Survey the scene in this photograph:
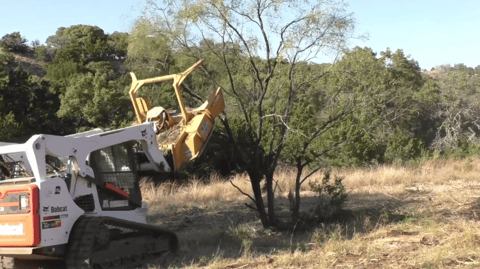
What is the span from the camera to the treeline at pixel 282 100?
12.4 m

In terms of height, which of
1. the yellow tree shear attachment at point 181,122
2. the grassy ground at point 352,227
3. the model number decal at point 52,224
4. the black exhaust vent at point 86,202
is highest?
the yellow tree shear attachment at point 181,122

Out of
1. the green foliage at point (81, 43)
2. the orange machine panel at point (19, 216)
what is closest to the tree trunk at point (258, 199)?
the orange machine panel at point (19, 216)

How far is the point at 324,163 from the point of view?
26.2 meters

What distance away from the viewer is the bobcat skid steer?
327 inches

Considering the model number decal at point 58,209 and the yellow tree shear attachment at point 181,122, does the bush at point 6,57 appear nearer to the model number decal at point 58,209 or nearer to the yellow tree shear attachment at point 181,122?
the yellow tree shear attachment at point 181,122

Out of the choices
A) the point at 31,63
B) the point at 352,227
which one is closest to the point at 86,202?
the point at 352,227

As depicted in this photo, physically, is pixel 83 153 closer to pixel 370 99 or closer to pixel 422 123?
pixel 370 99

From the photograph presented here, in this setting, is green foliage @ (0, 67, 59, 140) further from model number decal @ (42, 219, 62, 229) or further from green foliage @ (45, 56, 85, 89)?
model number decal @ (42, 219, 62, 229)

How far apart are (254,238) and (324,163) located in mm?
14745

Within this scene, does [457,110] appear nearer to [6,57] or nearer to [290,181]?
[290,181]

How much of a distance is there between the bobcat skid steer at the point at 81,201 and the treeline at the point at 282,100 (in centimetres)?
233

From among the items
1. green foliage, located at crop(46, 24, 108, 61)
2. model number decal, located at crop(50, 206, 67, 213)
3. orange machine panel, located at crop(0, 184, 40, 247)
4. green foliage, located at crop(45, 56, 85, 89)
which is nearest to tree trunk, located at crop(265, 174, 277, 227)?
model number decal, located at crop(50, 206, 67, 213)

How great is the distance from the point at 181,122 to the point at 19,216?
3563 mm

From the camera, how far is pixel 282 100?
63.9ft
